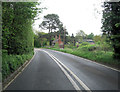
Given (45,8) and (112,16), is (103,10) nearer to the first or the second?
(112,16)

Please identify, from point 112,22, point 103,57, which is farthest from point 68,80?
point 103,57

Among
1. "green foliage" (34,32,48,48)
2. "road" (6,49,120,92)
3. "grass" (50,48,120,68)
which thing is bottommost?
"road" (6,49,120,92)

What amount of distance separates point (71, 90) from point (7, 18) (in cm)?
563

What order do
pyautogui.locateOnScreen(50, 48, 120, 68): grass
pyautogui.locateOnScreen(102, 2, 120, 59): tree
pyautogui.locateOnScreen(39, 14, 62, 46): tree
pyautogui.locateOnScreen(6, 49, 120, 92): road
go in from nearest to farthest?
pyautogui.locateOnScreen(6, 49, 120, 92): road
pyautogui.locateOnScreen(50, 48, 120, 68): grass
pyautogui.locateOnScreen(102, 2, 120, 59): tree
pyautogui.locateOnScreen(39, 14, 62, 46): tree

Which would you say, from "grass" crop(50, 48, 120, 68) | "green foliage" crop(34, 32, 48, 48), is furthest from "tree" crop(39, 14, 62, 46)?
"grass" crop(50, 48, 120, 68)

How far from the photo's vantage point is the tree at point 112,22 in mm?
10781

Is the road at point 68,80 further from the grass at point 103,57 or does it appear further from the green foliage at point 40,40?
the green foliage at point 40,40

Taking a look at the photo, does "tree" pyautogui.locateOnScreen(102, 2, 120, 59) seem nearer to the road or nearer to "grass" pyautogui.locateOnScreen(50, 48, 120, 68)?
"grass" pyautogui.locateOnScreen(50, 48, 120, 68)

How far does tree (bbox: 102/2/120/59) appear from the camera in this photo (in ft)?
35.4

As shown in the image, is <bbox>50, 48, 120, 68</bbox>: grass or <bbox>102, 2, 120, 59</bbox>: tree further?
<bbox>102, 2, 120, 59</bbox>: tree

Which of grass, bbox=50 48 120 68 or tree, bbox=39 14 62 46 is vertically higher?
tree, bbox=39 14 62 46

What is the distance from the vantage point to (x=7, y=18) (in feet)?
24.3

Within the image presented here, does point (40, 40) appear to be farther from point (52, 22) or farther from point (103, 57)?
point (103, 57)

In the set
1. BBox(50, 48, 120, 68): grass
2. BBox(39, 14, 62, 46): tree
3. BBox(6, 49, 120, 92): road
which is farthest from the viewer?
BBox(39, 14, 62, 46): tree
